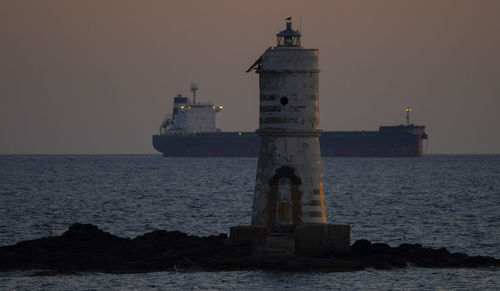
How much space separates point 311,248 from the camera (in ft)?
77.9

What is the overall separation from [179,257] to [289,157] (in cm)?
415

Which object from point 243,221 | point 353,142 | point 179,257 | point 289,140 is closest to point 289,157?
point 289,140

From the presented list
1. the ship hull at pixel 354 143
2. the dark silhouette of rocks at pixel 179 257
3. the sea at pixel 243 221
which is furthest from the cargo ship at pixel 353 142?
the dark silhouette of rocks at pixel 179 257

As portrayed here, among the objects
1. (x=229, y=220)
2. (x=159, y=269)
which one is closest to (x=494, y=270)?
(x=159, y=269)

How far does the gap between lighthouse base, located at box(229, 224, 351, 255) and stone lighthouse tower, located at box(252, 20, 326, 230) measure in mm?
228

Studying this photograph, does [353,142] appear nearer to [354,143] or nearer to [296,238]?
[354,143]

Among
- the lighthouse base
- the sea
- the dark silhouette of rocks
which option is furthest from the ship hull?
the lighthouse base

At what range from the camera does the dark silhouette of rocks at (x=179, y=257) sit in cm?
2356

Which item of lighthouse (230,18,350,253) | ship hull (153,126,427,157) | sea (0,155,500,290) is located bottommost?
sea (0,155,500,290)

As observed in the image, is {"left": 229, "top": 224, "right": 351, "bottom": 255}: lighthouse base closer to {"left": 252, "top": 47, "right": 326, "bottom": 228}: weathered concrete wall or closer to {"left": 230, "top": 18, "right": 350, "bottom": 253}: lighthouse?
{"left": 230, "top": 18, "right": 350, "bottom": 253}: lighthouse

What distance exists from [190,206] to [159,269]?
28.7m

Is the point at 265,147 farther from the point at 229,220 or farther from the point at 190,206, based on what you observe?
the point at 190,206

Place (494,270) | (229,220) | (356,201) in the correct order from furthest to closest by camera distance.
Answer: (356,201) → (229,220) → (494,270)

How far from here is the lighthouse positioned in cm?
2339
